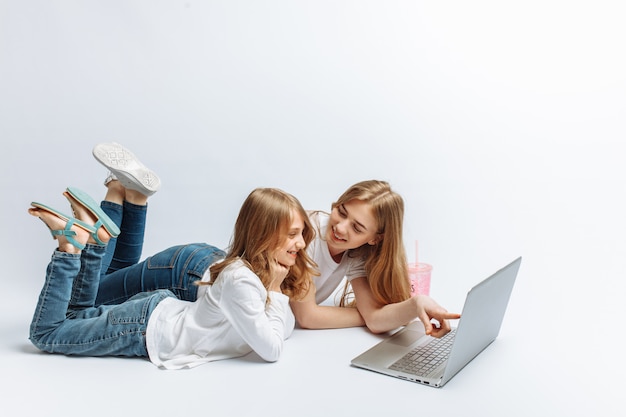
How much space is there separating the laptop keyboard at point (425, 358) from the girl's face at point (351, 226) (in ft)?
1.35

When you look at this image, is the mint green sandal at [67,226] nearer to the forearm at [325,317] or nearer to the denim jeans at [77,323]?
the denim jeans at [77,323]

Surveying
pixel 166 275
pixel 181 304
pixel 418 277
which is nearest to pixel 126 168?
pixel 166 275

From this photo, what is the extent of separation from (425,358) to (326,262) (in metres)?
0.52

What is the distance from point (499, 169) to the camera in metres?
4.55

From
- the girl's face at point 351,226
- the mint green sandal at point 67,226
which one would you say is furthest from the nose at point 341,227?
the mint green sandal at point 67,226

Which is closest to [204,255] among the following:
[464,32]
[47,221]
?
[47,221]

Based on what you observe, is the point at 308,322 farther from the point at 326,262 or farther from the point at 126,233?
the point at 126,233

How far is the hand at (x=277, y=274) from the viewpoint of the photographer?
2.47m

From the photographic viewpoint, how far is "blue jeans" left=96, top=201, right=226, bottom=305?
108 inches

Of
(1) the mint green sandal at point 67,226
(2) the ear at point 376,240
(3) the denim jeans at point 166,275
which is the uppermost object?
(1) the mint green sandal at point 67,226

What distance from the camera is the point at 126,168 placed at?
2.76 m

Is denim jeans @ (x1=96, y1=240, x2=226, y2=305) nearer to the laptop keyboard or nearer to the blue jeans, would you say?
the blue jeans

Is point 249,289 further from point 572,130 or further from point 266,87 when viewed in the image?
point 572,130

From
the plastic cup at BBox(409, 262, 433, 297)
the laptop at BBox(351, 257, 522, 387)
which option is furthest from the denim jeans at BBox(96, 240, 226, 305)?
the plastic cup at BBox(409, 262, 433, 297)
